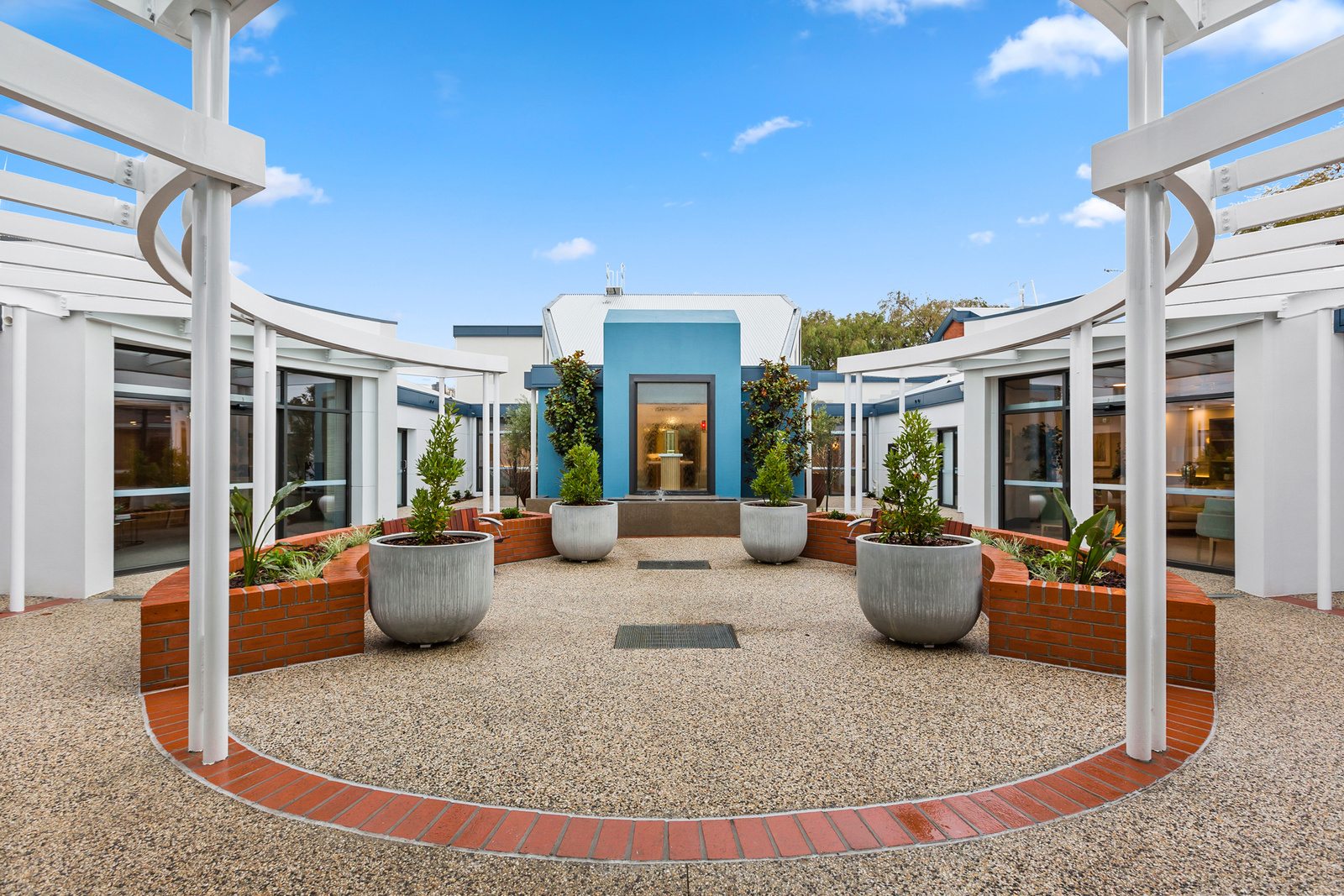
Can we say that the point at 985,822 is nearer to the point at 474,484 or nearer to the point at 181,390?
the point at 181,390

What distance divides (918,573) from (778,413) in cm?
815

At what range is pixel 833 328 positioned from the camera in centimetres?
3556

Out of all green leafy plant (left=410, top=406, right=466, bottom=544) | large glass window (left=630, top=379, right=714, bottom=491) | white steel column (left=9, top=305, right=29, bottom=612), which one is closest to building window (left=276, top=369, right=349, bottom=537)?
white steel column (left=9, top=305, right=29, bottom=612)

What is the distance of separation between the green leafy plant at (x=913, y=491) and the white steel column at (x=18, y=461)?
749 cm

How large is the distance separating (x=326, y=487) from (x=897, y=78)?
478 inches

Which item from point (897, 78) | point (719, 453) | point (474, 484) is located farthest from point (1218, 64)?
point (474, 484)

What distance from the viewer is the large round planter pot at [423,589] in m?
4.42

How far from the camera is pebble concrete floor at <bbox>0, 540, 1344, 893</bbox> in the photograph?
6.62 feet

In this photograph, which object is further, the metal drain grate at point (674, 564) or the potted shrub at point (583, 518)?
the potted shrub at point (583, 518)

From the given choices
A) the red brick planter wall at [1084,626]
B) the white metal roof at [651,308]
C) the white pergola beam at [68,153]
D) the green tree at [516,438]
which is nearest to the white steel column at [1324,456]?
the red brick planter wall at [1084,626]

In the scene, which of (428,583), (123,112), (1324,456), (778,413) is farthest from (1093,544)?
(778,413)

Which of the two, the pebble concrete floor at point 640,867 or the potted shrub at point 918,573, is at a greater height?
the potted shrub at point 918,573

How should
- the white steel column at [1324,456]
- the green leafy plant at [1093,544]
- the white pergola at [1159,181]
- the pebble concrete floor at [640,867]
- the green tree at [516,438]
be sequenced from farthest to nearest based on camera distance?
the green tree at [516,438] → the white steel column at [1324,456] → the green leafy plant at [1093,544] → the white pergola at [1159,181] → the pebble concrete floor at [640,867]

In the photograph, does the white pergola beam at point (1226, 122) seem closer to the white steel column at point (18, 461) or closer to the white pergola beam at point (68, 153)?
the white pergola beam at point (68, 153)
